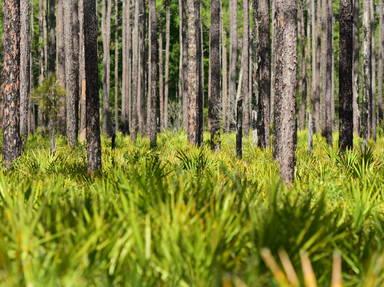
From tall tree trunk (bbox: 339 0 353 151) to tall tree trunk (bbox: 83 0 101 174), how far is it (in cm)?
565

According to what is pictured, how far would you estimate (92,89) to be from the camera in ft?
33.5

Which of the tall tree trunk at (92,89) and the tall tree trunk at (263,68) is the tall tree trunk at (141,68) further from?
the tall tree trunk at (92,89)

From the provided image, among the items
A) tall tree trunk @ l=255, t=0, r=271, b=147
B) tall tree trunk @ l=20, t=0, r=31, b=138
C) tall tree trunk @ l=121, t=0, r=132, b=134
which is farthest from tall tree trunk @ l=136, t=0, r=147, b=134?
tall tree trunk @ l=255, t=0, r=271, b=147

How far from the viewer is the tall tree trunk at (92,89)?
10148 millimetres

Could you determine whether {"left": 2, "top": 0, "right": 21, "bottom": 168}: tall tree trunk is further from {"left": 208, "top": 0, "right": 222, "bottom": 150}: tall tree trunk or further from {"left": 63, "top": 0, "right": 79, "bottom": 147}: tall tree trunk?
{"left": 63, "top": 0, "right": 79, "bottom": 147}: tall tree trunk

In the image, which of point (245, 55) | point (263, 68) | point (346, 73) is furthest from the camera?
point (245, 55)

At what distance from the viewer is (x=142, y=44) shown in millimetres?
29297

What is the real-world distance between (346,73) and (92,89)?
590 cm

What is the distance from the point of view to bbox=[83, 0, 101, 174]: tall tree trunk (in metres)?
10.1

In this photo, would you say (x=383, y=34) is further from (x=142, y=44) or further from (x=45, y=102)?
(x=45, y=102)

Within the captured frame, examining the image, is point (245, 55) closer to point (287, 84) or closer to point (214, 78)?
point (214, 78)

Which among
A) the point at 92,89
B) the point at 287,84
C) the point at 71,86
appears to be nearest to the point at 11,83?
the point at 92,89

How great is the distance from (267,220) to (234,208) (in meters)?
0.38

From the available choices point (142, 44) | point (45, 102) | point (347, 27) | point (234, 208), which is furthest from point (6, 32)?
point (142, 44)
